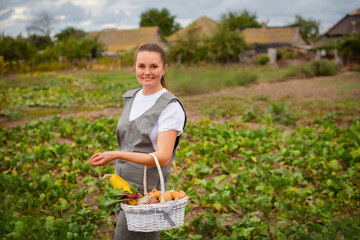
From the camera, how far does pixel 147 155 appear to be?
1756 mm

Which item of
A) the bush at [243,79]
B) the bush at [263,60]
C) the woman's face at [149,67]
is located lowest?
the bush at [243,79]

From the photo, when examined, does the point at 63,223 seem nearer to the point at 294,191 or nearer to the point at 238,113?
the point at 294,191

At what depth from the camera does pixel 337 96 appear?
39.7 ft

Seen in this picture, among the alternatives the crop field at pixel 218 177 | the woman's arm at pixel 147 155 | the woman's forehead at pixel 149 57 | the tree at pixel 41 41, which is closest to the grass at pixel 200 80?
→ the crop field at pixel 218 177

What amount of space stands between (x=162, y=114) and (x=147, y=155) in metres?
0.26

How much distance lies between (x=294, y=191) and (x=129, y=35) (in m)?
41.1

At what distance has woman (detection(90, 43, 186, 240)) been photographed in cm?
178

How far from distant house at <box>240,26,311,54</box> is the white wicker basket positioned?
39713 millimetres

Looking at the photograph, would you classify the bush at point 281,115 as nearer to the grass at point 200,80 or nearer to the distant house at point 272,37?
the grass at point 200,80

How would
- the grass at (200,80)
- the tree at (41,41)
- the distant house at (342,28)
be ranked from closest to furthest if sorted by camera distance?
the grass at (200,80), the tree at (41,41), the distant house at (342,28)

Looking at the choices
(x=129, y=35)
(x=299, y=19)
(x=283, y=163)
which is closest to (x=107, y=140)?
(x=283, y=163)

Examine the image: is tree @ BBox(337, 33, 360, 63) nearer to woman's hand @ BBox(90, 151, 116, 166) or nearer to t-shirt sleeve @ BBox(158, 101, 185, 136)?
t-shirt sleeve @ BBox(158, 101, 185, 136)

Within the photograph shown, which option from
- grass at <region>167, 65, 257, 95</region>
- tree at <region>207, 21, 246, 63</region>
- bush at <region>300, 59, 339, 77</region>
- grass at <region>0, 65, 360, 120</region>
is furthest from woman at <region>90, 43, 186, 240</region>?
tree at <region>207, 21, 246, 63</region>

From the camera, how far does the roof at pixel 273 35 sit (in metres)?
40.4
